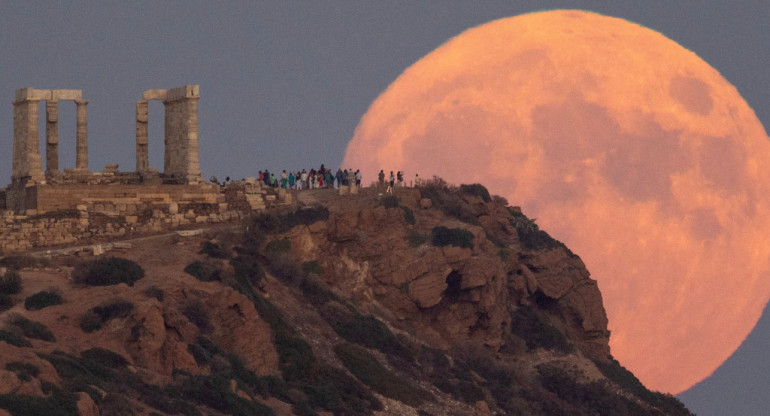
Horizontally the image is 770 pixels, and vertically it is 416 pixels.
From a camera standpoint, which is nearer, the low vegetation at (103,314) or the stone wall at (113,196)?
the low vegetation at (103,314)

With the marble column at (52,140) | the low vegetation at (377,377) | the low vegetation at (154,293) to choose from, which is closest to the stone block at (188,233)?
the low vegetation at (377,377)

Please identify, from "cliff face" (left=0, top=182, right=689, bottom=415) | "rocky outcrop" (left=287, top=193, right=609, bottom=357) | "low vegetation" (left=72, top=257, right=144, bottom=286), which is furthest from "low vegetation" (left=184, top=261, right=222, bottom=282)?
"rocky outcrop" (left=287, top=193, right=609, bottom=357)

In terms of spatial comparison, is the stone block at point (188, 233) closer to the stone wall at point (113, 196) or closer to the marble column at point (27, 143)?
the stone wall at point (113, 196)

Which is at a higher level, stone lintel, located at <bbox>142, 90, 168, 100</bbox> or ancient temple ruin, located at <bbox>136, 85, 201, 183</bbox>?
stone lintel, located at <bbox>142, 90, 168, 100</bbox>

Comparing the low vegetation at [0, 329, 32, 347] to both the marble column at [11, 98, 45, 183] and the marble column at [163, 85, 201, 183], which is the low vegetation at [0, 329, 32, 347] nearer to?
the marble column at [11, 98, 45, 183]

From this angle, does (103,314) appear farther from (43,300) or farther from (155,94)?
(155,94)
